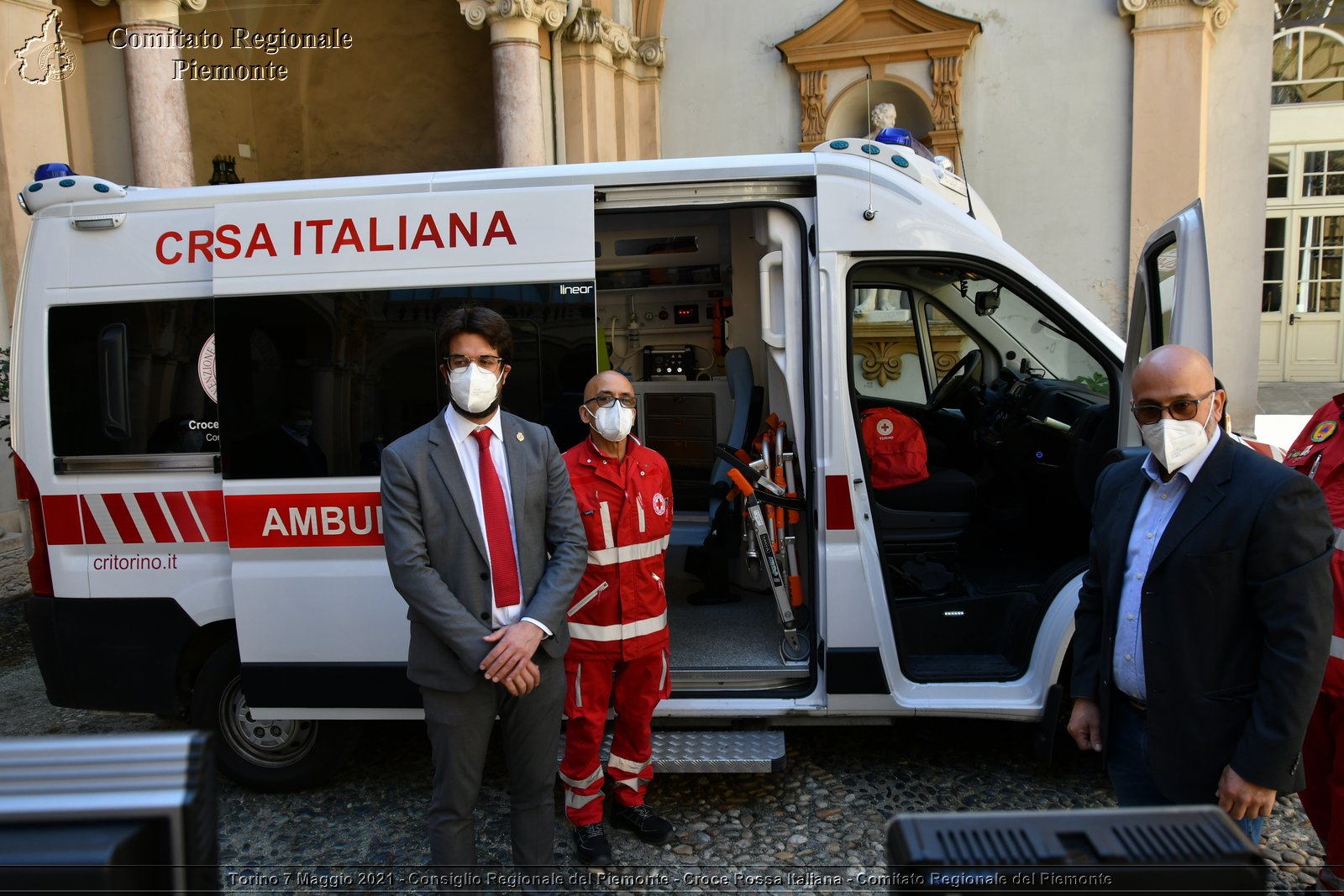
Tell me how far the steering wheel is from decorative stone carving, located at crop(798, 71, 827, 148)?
663cm

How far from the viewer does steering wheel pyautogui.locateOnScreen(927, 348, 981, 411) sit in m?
4.72

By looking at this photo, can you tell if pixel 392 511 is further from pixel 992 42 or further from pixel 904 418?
pixel 992 42

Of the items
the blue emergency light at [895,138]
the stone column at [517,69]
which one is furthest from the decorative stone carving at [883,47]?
the blue emergency light at [895,138]

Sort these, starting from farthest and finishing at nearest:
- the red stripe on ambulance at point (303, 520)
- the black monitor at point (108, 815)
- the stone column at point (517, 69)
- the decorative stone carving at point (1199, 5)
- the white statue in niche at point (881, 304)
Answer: the decorative stone carving at point (1199, 5)
the stone column at point (517, 69)
the white statue in niche at point (881, 304)
the red stripe on ambulance at point (303, 520)
the black monitor at point (108, 815)

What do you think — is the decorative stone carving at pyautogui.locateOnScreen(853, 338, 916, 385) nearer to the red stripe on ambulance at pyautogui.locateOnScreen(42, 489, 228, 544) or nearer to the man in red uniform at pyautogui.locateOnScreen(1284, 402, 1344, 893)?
the man in red uniform at pyautogui.locateOnScreen(1284, 402, 1344, 893)

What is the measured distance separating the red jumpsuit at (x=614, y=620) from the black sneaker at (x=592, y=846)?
0.11ft

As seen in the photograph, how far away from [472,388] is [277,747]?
1987 millimetres

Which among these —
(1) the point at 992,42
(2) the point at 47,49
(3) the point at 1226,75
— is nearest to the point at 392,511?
(2) the point at 47,49

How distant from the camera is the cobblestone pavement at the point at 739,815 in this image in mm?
3100

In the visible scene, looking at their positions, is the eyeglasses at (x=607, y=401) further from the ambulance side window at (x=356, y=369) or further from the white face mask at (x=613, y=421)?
the ambulance side window at (x=356, y=369)

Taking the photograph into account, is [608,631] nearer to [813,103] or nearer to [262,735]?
[262,735]

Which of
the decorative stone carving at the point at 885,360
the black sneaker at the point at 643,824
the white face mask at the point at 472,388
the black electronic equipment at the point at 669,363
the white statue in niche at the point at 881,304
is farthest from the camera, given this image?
the black electronic equipment at the point at 669,363

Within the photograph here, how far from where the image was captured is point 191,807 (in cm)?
110

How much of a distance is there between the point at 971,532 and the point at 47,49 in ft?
26.3
